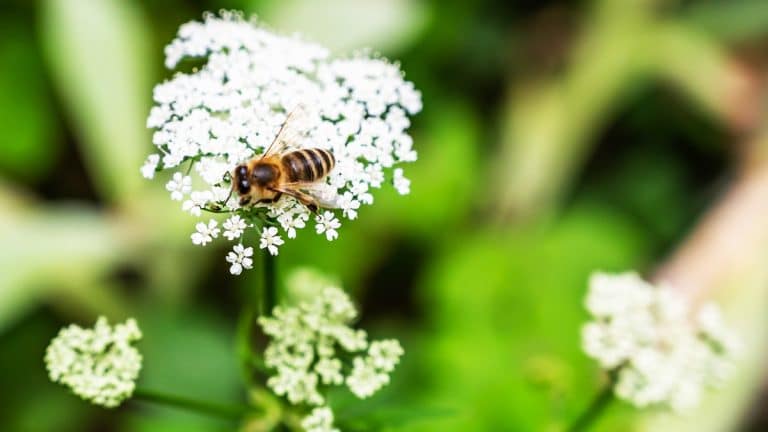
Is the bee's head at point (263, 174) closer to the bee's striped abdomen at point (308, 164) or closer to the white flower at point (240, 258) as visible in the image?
the bee's striped abdomen at point (308, 164)

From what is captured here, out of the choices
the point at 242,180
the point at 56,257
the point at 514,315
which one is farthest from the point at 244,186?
the point at 56,257

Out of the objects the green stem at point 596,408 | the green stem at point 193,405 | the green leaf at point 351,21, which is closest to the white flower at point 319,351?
the green stem at point 193,405

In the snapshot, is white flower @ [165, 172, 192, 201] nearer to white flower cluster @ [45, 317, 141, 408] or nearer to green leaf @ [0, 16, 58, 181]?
white flower cluster @ [45, 317, 141, 408]

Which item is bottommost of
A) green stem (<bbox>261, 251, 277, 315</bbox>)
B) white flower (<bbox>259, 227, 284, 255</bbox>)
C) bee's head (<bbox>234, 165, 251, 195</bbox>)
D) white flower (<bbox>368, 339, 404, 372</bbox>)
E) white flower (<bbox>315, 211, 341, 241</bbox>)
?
white flower (<bbox>368, 339, 404, 372</bbox>)

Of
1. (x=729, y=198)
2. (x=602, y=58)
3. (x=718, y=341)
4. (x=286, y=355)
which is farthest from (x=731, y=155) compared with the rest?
(x=286, y=355)

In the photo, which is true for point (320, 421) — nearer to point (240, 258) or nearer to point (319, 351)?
point (319, 351)

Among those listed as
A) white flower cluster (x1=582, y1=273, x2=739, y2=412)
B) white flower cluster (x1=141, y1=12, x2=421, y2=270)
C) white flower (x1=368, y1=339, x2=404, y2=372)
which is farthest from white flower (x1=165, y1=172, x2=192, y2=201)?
white flower cluster (x1=582, y1=273, x2=739, y2=412)
